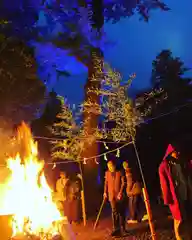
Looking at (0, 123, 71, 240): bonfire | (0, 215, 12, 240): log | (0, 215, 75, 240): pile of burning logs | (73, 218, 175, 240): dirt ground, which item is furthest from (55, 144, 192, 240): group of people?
(0, 215, 12, 240): log

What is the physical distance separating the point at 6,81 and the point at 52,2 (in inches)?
185

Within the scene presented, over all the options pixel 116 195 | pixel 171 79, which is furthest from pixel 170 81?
pixel 116 195

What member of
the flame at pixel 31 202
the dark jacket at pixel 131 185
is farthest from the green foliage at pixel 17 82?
the dark jacket at pixel 131 185

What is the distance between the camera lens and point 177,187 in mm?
6664

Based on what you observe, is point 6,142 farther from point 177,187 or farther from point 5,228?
point 177,187

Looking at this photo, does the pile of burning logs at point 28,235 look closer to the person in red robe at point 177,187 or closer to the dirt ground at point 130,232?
the dirt ground at point 130,232

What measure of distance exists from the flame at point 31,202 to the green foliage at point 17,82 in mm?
4389

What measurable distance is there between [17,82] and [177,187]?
8.85 m

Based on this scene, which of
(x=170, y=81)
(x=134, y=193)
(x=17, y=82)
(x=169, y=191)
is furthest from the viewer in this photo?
(x=170, y=81)

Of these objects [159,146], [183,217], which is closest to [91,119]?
[159,146]

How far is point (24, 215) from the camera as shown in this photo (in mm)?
7758

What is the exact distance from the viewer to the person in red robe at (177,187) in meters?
6.55

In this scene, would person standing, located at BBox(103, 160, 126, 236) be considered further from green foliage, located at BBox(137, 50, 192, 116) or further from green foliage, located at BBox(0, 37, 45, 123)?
green foliage, located at BBox(137, 50, 192, 116)

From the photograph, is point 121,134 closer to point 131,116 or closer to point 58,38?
point 131,116
